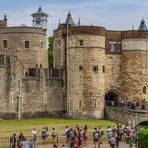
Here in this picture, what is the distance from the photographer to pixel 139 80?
7212cm

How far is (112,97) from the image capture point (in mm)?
74562

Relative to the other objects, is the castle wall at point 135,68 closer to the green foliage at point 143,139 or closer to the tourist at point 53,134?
the tourist at point 53,134

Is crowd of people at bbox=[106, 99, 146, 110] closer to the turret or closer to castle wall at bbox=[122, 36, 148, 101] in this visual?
castle wall at bbox=[122, 36, 148, 101]

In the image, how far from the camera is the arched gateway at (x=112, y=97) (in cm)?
7138

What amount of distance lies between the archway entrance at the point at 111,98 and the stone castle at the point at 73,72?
4 cm

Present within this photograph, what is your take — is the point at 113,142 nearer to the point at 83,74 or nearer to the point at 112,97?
the point at 83,74

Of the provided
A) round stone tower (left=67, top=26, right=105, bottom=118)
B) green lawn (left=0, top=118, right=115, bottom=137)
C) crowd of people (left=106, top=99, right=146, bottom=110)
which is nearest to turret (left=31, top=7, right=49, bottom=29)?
crowd of people (left=106, top=99, right=146, bottom=110)

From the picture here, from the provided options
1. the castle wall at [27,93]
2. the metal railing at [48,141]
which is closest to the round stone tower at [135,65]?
the castle wall at [27,93]

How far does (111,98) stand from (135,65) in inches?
217

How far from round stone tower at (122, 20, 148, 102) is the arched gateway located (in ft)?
3.18

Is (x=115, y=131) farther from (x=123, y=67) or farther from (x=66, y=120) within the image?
(x=123, y=67)

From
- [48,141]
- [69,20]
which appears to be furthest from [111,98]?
[48,141]

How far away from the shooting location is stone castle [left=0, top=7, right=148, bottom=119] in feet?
214

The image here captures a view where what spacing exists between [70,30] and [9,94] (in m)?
10.6
